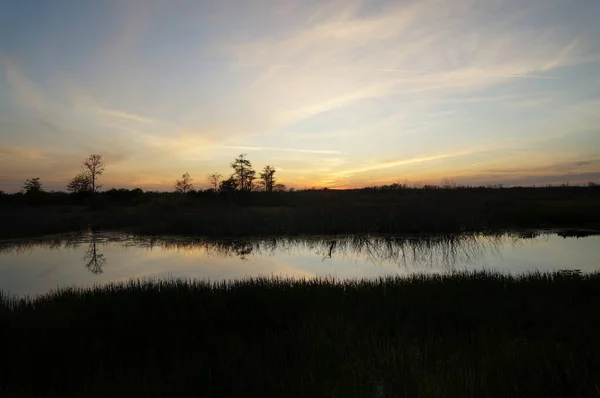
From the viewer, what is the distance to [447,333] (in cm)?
491

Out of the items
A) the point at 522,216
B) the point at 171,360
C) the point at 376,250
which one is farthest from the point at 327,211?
the point at 171,360

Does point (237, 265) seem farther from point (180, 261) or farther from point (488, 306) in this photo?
point (488, 306)

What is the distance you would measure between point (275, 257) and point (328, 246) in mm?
Result: 3151

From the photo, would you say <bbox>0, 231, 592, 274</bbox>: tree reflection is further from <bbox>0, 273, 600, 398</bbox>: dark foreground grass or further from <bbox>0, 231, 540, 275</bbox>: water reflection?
<bbox>0, 273, 600, 398</bbox>: dark foreground grass

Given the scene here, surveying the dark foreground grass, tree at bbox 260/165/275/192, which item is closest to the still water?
the dark foreground grass

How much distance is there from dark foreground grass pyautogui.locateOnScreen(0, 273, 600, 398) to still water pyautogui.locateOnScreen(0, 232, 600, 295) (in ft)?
12.9

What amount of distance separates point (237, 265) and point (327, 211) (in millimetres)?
10441

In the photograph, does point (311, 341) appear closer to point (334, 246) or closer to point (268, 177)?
point (334, 246)

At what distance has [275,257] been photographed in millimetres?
14664

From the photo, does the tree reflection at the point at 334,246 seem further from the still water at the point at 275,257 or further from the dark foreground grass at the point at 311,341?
the dark foreground grass at the point at 311,341

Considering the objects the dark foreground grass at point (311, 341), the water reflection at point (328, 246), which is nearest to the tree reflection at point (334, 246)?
the water reflection at point (328, 246)

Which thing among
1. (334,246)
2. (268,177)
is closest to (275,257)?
(334,246)

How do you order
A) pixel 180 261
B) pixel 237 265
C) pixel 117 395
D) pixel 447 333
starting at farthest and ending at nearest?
pixel 180 261 < pixel 237 265 < pixel 447 333 < pixel 117 395

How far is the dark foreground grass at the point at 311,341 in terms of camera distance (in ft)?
11.6
